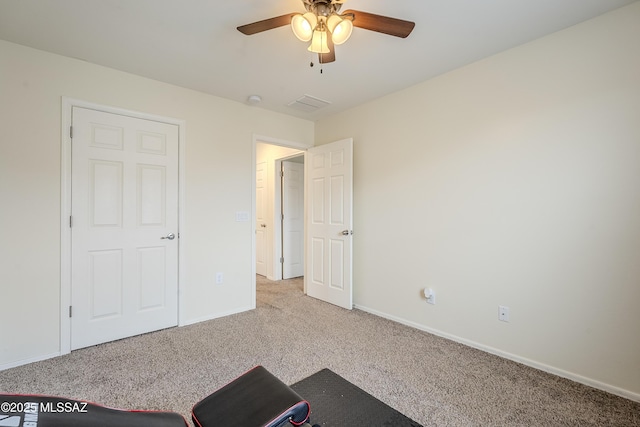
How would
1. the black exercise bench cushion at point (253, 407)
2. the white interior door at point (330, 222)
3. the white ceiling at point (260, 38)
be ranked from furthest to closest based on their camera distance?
the white interior door at point (330, 222) → the white ceiling at point (260, 38) → the black exercise bench cushion at point (253, 407)

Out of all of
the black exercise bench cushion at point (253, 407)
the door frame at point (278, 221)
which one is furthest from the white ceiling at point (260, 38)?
the black exercise bench cushion at point (253, 407)

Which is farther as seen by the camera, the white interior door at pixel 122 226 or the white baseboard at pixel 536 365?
the white interior door at pixel 122 226

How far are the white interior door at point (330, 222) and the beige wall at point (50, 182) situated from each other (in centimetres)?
120

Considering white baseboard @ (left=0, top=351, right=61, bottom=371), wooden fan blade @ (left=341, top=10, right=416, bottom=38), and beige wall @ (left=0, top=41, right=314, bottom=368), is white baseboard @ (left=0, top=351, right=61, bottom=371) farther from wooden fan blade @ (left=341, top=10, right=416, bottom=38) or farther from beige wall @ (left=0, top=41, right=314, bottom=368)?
wooden fan blade @ (left=341, top=10, right=416, bottom=38)

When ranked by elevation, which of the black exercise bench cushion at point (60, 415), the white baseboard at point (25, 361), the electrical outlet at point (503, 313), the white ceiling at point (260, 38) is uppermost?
the white ceiling at point (260, 38)

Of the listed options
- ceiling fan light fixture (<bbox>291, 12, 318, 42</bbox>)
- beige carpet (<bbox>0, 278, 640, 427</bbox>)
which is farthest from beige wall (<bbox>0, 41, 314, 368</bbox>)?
ceiling fan light fixture (<bbox>291, 12, 318, 42</bbox>)

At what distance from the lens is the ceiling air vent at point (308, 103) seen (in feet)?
10.8

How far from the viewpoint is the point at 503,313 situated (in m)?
2.36

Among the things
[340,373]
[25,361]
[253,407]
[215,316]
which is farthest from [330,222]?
[25,361]

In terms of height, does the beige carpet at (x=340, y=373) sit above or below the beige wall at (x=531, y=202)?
below

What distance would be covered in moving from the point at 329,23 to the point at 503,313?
2463 mm

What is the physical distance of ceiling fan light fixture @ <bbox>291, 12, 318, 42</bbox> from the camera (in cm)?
158

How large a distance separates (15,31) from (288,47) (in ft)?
6.29

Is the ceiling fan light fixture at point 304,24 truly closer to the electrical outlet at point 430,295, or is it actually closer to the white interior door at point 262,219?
the electrical outlet at point 430,295
